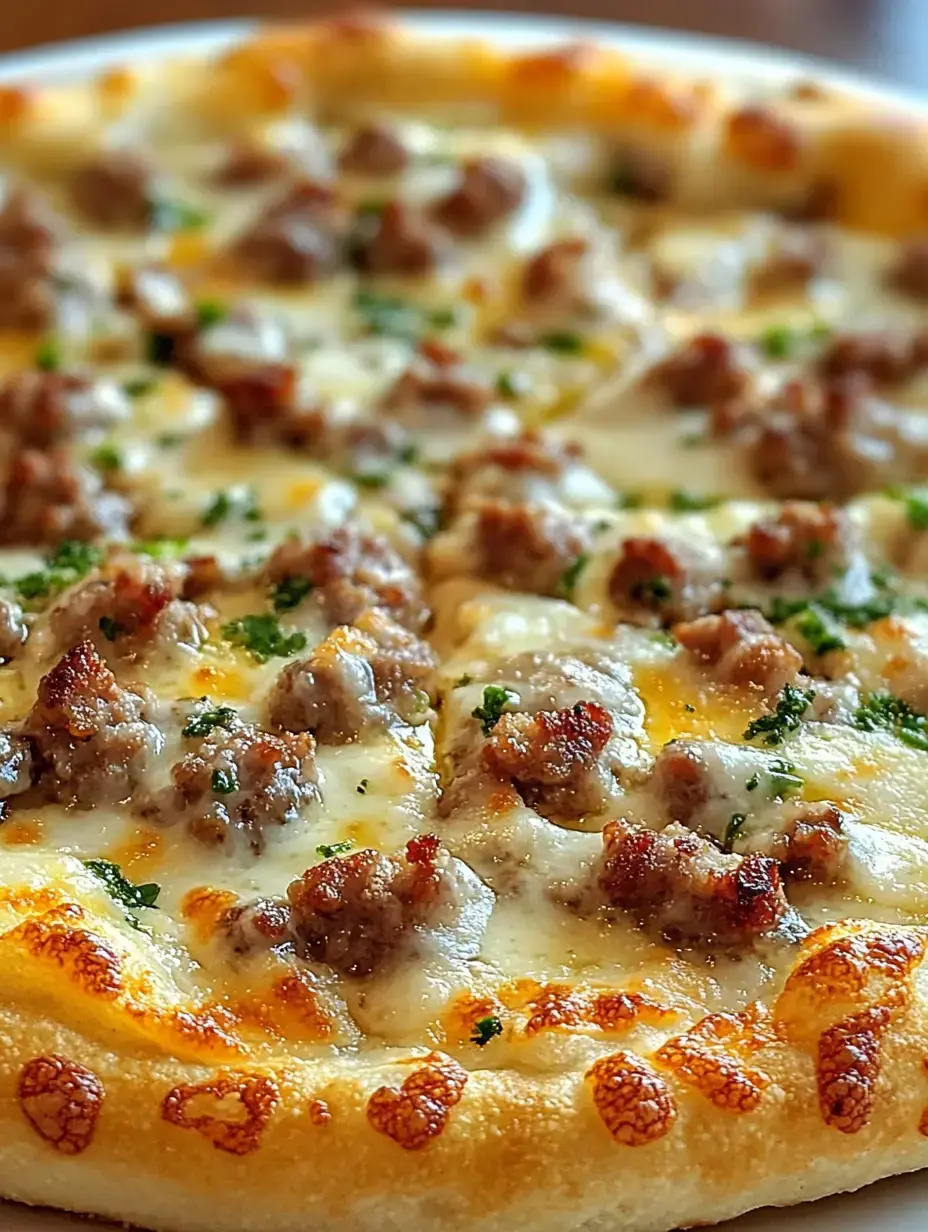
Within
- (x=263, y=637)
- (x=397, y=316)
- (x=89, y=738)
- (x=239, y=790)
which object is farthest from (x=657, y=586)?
(x=397, y=316)

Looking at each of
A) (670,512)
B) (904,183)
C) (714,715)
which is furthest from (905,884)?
(904,183)

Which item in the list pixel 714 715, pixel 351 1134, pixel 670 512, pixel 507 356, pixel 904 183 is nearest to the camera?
pixel 351 1134

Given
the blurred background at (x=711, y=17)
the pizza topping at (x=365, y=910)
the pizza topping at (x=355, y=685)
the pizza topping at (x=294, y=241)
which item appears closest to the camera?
the pizza topping at (x=365, y=910)

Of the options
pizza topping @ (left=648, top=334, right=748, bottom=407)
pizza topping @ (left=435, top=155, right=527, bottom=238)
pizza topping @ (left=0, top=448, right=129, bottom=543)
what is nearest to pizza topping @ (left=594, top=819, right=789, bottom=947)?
pizza topping @ (left=0, top=448, right=129, bottom=543)

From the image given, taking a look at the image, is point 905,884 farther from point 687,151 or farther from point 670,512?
point 687,151

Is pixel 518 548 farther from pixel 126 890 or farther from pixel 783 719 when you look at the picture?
pixel 126 890

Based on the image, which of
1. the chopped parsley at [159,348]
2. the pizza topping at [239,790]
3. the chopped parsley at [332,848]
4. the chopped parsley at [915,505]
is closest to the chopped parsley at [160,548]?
the pizza topping at [239,790]

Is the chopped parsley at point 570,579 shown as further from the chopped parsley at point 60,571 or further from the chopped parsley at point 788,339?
the chopped parsley at point 788,339
